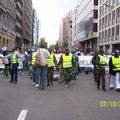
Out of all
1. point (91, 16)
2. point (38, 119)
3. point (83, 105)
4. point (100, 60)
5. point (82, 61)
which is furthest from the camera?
point (91, 16)

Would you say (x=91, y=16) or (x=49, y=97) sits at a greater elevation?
(x=91, y=16)

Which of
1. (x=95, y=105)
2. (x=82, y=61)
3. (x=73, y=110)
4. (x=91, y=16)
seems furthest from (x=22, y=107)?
(x=91, y=16)

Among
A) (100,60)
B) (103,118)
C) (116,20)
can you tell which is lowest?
(103,118)

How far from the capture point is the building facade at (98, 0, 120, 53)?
65.9 metres

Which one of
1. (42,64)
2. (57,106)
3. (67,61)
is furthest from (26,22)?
(57,106)

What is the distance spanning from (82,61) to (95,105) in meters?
20.8

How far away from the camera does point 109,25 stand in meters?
73.0

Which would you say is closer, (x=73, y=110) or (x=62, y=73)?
(x=73, y=110)

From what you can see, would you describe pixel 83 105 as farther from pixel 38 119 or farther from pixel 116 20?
pixel 116 20

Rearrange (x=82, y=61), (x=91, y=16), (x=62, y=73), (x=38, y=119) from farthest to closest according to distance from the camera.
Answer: (x=91, y=16), (x=82, y=61), (x=62, y=73), (x=38, y=119)

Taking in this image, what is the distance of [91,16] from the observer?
297ft
